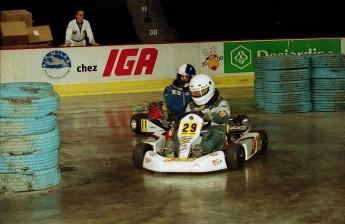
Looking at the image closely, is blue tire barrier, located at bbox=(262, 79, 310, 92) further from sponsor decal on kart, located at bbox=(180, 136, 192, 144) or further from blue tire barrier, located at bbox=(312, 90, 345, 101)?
sponsor decal on kart, located at bbox=(180, 136, 192, 144)

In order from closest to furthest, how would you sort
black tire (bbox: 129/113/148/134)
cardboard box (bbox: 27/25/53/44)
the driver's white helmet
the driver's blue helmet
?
the driver's white helmet
the driver's blue helmet
black tire (bbox: 129/113/148/134)
cardboard box (bbox: 27/25/53/44)

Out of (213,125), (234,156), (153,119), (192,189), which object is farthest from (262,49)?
(192,189)

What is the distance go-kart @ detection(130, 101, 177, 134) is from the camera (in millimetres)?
11508

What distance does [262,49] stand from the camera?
19.4 metres

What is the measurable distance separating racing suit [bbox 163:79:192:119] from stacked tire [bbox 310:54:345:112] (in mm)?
3808

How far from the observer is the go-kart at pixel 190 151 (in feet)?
28.6

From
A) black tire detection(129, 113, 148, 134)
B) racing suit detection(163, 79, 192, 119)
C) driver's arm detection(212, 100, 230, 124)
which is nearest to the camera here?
driver's arm detection(212, 100, 230, 124)

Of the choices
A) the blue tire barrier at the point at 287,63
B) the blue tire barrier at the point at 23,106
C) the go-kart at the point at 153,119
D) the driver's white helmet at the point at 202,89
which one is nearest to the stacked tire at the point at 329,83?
the blue tire barrier at the point at 287,63

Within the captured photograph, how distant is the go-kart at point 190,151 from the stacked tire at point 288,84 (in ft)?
13.9

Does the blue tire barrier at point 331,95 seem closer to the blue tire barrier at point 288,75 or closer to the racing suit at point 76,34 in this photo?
the blue tire barrier at point 288,75

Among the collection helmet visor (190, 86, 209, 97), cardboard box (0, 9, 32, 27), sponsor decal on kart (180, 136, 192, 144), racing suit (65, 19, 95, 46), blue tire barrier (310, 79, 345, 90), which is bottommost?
sponsor decal on kart (180, 136, 192, 144)

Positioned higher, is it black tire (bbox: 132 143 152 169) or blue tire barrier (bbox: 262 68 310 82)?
blue tire barrier (bbox: 262 68 310 82)

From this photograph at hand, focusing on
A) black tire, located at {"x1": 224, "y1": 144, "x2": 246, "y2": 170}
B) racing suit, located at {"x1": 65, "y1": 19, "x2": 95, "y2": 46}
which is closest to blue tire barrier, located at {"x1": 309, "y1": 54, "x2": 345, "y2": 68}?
black tire, located at {"x1": 224, "y1": 144, "x2": 246, "y2": 170}

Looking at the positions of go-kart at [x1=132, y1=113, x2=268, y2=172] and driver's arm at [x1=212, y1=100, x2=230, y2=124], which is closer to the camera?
go-kart at [x1=132, y1=113, x2=268, y2=172]
